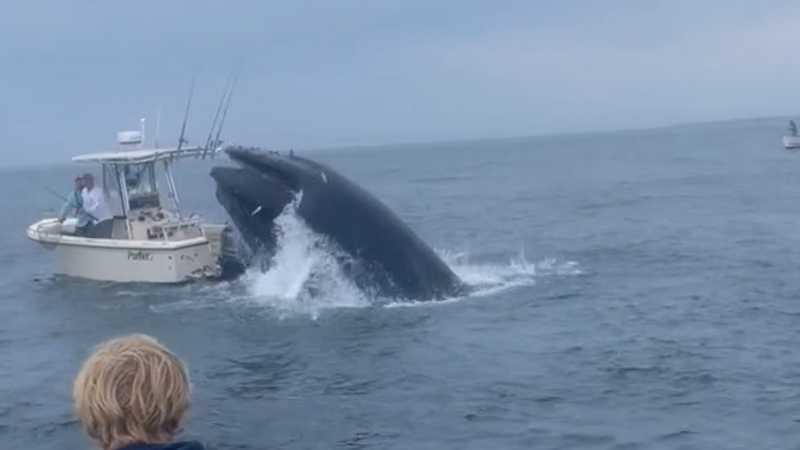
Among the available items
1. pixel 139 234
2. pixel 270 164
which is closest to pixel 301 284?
pixel 270 164

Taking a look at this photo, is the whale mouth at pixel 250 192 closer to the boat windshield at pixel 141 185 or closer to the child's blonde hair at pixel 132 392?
the boat windshield at pixel 141 185

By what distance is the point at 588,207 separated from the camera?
169ft

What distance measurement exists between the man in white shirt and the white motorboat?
0.20 m

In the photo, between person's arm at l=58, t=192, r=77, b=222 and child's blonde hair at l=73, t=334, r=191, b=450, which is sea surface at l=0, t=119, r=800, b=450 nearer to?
person's arm at l=58, t=192, r=77, b=222

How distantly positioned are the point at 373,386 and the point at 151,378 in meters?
15.1

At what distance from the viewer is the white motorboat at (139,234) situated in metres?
29.5

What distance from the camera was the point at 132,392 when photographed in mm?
4090

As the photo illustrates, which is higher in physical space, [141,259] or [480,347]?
[141,259]

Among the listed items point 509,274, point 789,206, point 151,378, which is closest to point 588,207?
point 789,206

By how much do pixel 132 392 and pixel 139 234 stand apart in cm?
2737

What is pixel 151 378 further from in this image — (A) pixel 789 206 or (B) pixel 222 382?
(A) pixel 789 206

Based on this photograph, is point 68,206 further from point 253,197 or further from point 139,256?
point 253,197

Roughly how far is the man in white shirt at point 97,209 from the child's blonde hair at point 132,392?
27.5 meters

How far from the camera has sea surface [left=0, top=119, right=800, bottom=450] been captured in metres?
16.6
